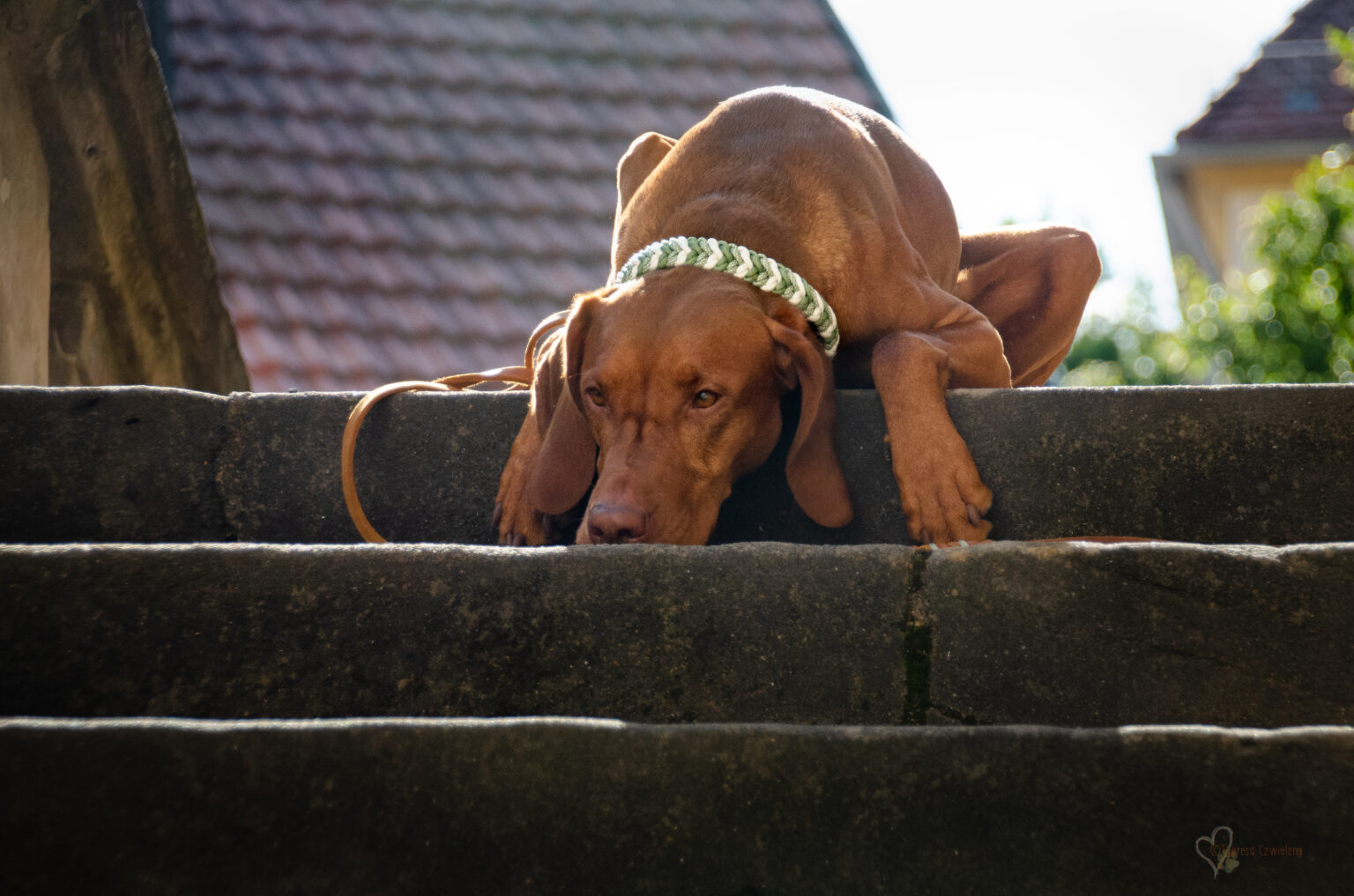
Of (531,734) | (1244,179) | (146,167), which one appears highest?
(146,167)

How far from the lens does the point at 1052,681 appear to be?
1.45 meters

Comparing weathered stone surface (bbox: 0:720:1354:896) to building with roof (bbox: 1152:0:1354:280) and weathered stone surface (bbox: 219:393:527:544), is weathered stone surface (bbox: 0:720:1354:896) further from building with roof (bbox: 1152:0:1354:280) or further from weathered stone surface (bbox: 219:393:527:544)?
building with roof (bbox: 1152:0:1354:280)

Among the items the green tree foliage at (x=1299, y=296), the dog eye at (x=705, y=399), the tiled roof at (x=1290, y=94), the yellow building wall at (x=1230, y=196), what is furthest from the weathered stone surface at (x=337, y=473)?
the tiled roof at (x=1290, y=94)

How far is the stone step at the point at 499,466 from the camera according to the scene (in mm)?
1906

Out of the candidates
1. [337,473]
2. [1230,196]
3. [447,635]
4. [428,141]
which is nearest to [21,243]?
[337,473]

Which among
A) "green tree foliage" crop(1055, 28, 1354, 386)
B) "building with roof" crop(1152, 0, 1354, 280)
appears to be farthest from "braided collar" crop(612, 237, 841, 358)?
"building with roof" crop(1152, 0, 1354, 280)

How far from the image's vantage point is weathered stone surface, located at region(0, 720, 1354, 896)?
1.15 m

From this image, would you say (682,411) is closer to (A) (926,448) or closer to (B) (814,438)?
(B) (814,438)

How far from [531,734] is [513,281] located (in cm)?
551

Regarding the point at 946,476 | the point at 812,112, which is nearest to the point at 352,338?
the point at 812,112

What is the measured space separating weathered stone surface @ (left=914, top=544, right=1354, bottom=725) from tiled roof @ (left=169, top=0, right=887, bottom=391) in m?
5.06

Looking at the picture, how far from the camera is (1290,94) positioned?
608 inches

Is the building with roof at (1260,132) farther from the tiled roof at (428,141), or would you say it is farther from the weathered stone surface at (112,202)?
the weathered stone surface at (112,202)

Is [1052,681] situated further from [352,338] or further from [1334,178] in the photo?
[1334,178]
